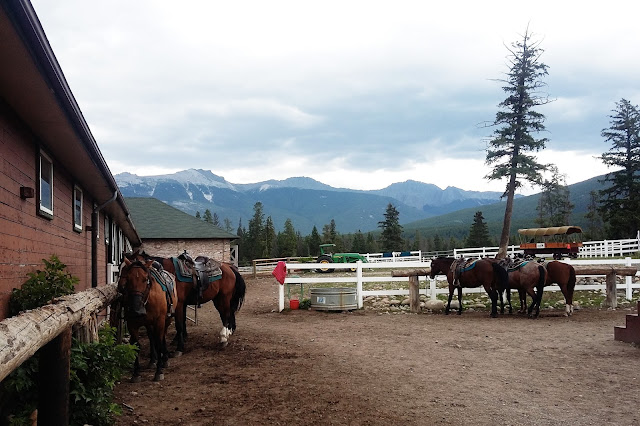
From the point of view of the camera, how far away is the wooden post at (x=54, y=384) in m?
3.75

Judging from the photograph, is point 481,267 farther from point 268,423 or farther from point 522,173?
point 522,173

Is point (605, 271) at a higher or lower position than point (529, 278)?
higher

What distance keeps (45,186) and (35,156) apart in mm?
800

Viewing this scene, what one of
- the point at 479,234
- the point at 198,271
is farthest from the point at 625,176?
the point at 198,271

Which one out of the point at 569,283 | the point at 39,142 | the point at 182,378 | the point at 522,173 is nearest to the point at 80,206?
the point at 39,142

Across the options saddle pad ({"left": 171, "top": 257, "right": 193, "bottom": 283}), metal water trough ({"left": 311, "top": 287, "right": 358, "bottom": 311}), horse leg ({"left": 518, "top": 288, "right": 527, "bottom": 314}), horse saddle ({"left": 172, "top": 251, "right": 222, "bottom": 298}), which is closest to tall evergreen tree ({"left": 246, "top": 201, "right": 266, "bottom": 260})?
metal water trough ({"left": 311, "top": 287, "right": 358, "bottom": 311})

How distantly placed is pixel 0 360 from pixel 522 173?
90.2 ft

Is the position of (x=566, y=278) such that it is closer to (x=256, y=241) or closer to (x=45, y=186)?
(x=45, y=186)

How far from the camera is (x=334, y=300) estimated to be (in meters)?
14.1

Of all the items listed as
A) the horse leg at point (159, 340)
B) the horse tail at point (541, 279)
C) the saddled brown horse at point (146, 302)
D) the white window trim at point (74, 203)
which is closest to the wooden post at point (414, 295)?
the horse tail at point (541, 279)

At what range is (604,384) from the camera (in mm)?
6309

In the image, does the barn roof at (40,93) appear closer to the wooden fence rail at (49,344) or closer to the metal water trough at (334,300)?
the wooden fence rail at (49,344)

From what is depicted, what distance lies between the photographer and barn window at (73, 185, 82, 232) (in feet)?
29.5

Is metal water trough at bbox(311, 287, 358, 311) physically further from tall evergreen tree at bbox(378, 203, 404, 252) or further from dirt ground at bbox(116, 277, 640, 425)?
tall evergreen tree at bbox(378, 203, 404, 252)
